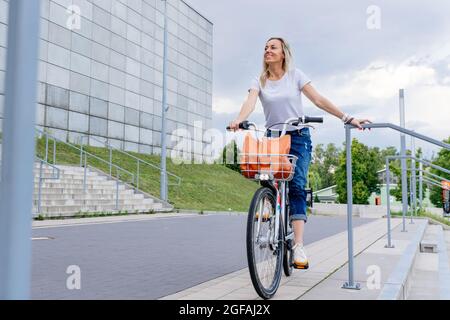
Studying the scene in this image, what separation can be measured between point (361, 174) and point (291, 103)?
50.5 metres

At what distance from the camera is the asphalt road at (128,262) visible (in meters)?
3.59

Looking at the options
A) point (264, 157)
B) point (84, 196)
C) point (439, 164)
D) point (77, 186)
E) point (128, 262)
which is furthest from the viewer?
point (439, 164)

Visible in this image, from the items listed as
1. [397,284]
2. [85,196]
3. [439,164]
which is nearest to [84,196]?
[85,196]

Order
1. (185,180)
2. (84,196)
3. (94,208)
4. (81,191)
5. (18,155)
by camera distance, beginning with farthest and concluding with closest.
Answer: (185,180) → (81,191) → (84,196) → (94,208) → (18,155)

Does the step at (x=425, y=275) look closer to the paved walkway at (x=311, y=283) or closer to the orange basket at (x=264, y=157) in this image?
the paved walkway at (x=311, y=283)

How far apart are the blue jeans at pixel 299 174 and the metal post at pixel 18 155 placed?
2.47 m

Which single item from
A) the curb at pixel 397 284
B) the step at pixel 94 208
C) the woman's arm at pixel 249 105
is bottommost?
the curb at pixel 397 284

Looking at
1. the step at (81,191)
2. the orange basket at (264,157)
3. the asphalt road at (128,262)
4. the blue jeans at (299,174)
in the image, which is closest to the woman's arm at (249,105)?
the blue jeans at (299,174)

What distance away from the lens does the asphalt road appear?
3.59 metres

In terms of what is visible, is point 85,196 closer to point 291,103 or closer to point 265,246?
point 291,103

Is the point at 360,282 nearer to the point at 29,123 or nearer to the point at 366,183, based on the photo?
the point at 29,123

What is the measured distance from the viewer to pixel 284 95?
379 cm

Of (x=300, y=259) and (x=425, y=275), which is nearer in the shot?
(x=300, y=259)

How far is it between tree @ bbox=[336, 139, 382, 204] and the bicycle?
4778cm
